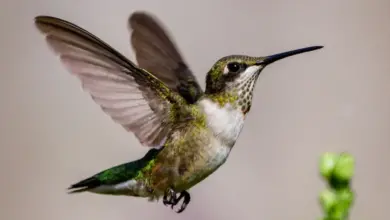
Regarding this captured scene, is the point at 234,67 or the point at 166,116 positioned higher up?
the point at 234,67

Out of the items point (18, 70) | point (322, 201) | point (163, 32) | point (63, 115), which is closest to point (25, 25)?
point (18, 70)

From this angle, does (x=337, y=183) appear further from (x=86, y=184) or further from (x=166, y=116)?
(x=86, y=184)

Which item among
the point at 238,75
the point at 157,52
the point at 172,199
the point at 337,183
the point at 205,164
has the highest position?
the point at 157,52

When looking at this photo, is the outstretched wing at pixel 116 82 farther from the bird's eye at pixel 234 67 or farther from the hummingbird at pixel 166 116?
the bird's eye at pixel 234 67

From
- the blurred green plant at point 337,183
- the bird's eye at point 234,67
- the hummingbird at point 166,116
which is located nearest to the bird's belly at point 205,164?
the hummingbird at point 166,116

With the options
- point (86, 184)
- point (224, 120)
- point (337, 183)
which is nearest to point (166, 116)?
point (224, 120)

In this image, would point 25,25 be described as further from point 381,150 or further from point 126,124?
point 126,124

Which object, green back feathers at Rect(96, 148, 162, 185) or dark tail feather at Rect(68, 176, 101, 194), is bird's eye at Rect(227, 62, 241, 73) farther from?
dark tail feather at Rect(68, 176, 101, 194)

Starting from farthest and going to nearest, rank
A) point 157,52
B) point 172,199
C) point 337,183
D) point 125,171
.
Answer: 1. point 157,52
2. point 125,171
3. point 172,199
4. point 337,183
